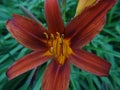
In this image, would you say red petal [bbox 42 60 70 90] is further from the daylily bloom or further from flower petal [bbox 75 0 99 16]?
flower petal [bbox 75 0 99 16]

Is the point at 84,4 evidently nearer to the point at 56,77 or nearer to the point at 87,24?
the point at 87,24

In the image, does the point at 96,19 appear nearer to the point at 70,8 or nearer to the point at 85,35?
the point at 85,35

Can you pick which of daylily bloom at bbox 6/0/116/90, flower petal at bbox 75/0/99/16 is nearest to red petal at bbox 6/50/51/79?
daylily bloom at bbox 6/0/116/90

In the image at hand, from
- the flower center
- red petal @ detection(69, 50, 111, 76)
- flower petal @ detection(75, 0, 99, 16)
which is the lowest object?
red petal @ detection(69, 50, 111, 76)

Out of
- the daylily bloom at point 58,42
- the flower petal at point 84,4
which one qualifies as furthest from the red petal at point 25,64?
the flower petal at point 84,4

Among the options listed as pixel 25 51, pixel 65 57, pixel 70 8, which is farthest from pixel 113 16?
pixel 65 57

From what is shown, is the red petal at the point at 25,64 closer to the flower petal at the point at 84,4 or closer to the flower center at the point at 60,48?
the flower center at the point at 60,48
